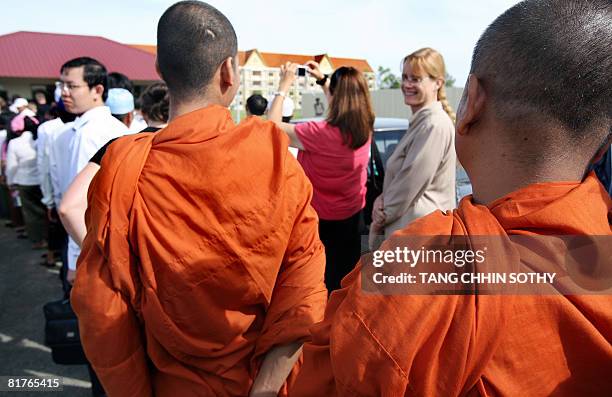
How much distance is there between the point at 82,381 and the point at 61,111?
8.48 ft

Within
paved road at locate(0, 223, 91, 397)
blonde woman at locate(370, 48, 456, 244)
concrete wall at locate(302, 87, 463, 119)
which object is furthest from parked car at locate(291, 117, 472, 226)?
concrete wall at locate(302, 87, 463, 119)

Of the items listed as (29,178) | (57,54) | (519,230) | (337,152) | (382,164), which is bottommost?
(57,54)

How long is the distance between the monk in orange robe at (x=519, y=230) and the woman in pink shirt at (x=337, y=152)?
6.57 feet

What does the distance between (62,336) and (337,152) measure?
2.09 meters

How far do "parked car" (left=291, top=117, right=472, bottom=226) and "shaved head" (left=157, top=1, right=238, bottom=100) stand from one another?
8.49 feet

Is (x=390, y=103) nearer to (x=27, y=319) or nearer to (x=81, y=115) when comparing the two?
(x=27, y=319)

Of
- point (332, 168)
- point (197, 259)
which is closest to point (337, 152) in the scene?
point (332, 168)

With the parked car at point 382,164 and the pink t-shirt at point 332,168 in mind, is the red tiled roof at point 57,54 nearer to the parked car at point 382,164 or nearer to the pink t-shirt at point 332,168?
the parked car at point 382,164

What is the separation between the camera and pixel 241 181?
121cm

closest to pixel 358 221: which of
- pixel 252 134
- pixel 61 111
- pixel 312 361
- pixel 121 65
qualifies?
pixel 252 134

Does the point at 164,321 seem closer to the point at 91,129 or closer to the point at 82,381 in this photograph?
the point at 91,129

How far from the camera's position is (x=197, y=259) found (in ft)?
3.87

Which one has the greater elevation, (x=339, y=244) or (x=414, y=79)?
(x=414, y=79)

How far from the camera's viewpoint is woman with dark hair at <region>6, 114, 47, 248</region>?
6066 mm
